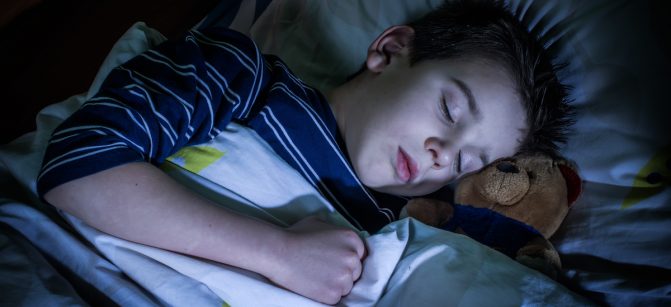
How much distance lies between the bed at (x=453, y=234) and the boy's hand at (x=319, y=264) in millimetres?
20

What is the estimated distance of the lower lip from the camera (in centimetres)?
78

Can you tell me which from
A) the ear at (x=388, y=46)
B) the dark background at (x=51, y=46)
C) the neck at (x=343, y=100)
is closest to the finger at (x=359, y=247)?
the neck at (x=343, y=100)

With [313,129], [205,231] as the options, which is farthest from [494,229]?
[205,231]

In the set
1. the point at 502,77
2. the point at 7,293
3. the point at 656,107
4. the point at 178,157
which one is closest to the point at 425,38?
the point at 502,77

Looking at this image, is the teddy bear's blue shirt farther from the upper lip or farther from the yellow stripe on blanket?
the yellow stripe on blanket

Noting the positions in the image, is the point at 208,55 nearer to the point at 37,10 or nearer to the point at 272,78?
the point at 272,78

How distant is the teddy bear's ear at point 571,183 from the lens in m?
0.77

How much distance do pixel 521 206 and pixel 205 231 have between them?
530 mm

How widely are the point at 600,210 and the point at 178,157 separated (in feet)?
2.45

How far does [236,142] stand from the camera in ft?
2.43

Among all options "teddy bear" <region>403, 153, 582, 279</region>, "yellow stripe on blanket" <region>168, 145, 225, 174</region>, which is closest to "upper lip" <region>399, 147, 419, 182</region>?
"teddy bear" <region>403, 153, 582, 279</region>

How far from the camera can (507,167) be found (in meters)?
0.79

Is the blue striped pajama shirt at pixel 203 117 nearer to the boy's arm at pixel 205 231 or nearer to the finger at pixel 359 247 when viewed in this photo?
the boy's arm at pixel 205 231

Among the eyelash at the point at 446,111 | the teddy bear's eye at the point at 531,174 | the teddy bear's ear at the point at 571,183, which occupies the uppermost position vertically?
the eyelash at the point at 446,111
